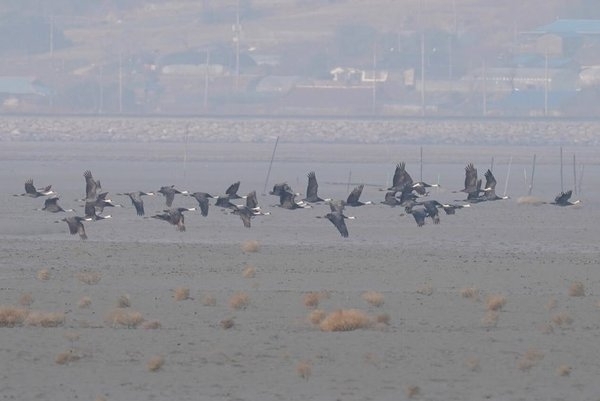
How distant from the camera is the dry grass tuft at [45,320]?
22.8 metres

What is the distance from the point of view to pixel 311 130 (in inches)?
3905

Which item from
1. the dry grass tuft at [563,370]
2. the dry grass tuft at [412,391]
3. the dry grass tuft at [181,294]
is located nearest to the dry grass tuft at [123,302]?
the dry grass tuft at [181,294]

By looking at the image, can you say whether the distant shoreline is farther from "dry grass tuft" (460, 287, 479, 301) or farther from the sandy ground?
"dry grass tuft" (460, 287, 479, 301)

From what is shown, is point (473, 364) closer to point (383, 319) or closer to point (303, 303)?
point (383, 319)

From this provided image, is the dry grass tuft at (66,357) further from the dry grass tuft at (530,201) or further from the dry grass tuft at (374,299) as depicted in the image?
the dry grass tuft at (530,201)

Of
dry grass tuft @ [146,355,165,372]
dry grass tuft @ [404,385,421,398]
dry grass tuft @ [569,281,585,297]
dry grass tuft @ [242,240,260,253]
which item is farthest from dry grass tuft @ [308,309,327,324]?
dry grass tuft @ [242,240,260,253]

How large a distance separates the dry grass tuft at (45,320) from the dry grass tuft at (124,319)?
639mm

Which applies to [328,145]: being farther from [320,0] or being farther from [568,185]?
[320,0]

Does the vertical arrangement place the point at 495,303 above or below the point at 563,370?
above

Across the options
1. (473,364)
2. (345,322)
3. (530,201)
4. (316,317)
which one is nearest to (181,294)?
(316,317)

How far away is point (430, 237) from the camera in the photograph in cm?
3919

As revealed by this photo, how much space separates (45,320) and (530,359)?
20.8 feet

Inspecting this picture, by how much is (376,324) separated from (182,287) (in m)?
5.71

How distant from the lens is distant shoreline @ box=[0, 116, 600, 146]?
9650 centimetres
